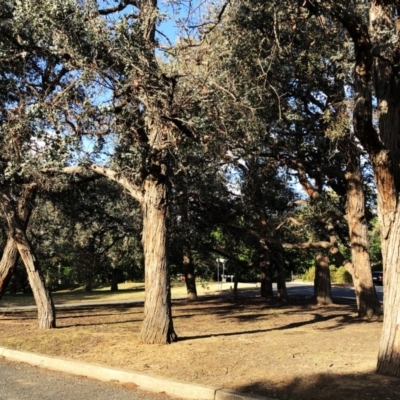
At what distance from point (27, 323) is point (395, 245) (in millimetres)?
11354

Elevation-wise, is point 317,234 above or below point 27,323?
above

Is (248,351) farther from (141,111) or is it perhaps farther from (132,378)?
(141,111)

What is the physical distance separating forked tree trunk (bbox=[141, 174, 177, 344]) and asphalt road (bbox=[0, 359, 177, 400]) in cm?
241

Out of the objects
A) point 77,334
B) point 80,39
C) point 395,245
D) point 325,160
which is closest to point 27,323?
point 77,334

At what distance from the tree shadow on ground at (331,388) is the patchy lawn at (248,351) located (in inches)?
0.4

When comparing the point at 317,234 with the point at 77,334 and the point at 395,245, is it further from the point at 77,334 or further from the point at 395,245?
the point at 395,245

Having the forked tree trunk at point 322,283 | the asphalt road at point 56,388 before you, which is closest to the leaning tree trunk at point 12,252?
the asphalt road at point 56,388

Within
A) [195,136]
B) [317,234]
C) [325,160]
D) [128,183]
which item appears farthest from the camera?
[317,234]

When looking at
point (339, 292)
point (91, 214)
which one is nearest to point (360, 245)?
point (91, 214)

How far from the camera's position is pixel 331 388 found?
21.6 ft

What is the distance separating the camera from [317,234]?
17.9 m

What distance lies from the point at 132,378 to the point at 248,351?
273cm

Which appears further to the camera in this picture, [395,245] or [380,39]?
[380,39]

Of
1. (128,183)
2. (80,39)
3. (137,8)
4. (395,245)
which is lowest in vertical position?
(395,245)
